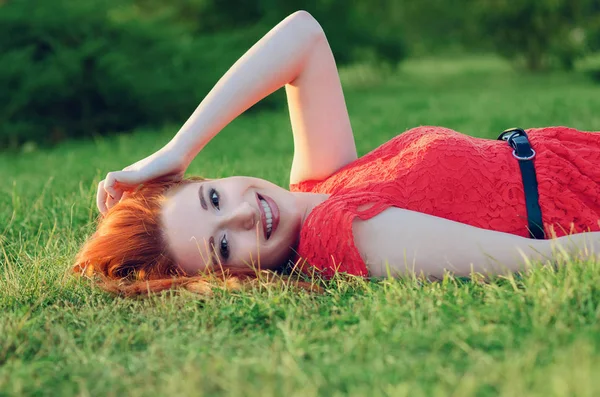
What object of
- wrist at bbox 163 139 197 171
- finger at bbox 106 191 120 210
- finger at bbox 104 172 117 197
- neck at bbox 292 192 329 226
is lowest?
neck at bbox 292 192 329 226

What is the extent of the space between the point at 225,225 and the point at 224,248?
88mm

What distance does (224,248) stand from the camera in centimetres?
284

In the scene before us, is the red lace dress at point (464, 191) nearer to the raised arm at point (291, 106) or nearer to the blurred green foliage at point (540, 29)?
the raised arm at point (291, 106)

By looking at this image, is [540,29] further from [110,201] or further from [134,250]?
[134,250]

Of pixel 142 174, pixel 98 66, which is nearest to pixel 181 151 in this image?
pixel 142 174

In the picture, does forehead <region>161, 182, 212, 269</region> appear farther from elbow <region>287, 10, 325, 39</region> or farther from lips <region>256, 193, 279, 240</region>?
elbow <region>287, 10, 325, 39</region>

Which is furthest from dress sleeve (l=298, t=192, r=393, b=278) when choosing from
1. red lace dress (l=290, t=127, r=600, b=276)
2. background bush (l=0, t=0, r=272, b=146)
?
background bush (l=0, t=0, r=272, b=146)

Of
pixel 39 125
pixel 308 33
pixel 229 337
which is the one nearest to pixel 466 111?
pixel 39 125

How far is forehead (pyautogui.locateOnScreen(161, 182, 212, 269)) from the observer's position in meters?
2.81

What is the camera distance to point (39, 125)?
28.9 feet

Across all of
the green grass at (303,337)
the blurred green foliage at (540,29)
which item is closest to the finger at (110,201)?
the green grass at (303,337)

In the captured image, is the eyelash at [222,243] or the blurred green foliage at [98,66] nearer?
the eyelash at [222,243]

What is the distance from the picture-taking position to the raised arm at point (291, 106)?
3012 mm

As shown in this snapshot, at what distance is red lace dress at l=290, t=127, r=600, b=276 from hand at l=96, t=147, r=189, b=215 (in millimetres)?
588
